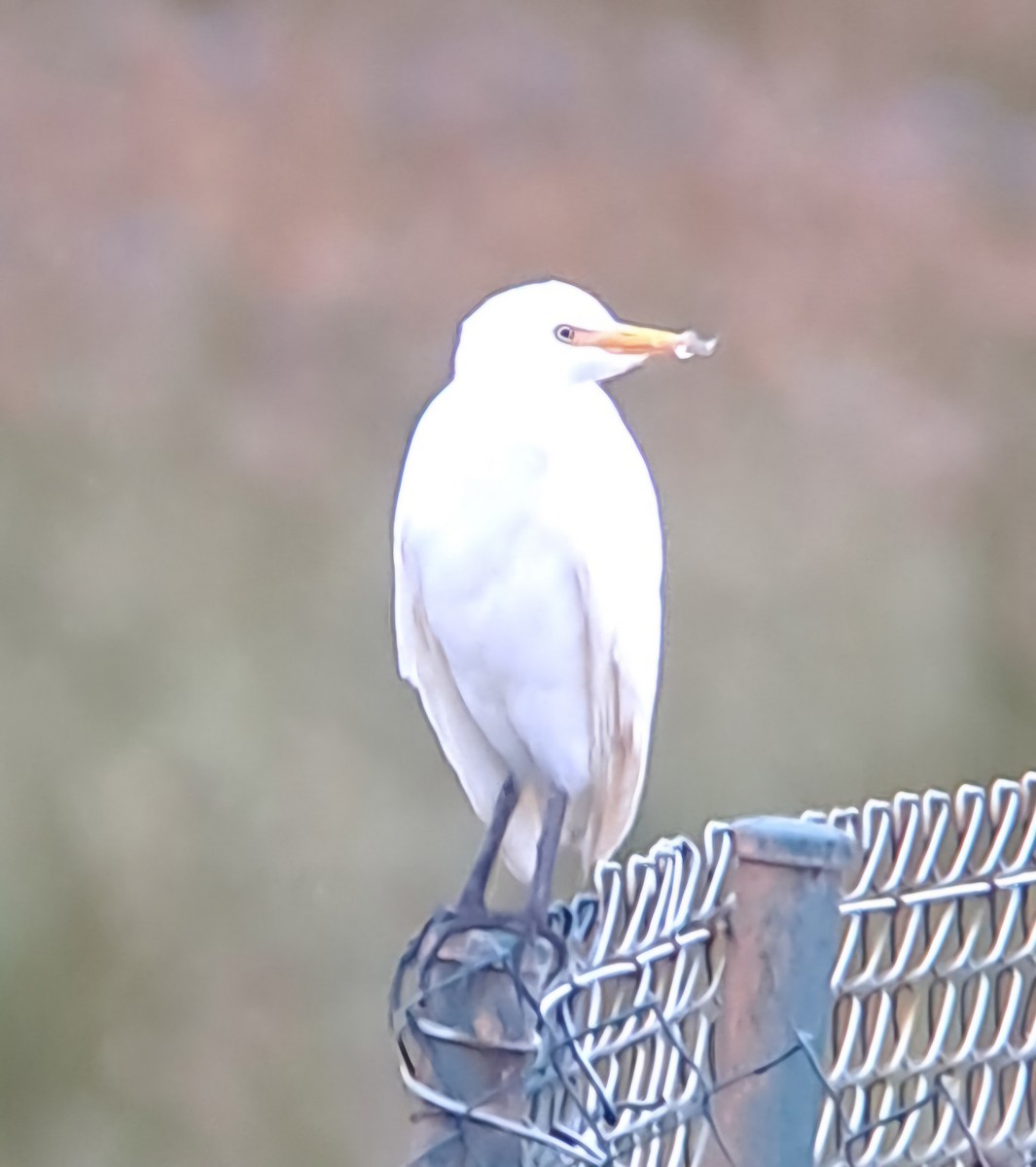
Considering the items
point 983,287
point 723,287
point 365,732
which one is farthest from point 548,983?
point 983,287

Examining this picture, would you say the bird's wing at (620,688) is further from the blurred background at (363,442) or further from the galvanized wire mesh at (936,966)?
the blurred background at (363,442)

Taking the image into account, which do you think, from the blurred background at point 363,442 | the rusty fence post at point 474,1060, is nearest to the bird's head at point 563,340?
the rusty fence post at point 474,1060

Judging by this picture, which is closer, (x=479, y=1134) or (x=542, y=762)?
(x=479, y=1134)

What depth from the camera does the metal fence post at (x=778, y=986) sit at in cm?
65

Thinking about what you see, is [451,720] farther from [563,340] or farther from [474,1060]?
[474,1060]

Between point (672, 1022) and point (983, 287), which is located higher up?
point (983, 287)

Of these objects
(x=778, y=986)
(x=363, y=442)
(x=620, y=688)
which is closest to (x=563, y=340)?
(x=620, y=688)

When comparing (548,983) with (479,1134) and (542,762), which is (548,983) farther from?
(542,762)

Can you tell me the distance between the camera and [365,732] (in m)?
1.96

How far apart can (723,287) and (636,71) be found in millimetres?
275

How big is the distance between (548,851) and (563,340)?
14.1 inches

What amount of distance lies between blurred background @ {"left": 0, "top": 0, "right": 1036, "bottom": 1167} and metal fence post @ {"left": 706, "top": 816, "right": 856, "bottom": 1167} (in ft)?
4.33

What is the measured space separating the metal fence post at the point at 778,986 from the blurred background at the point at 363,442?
1.32m

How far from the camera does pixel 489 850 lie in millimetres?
1190
